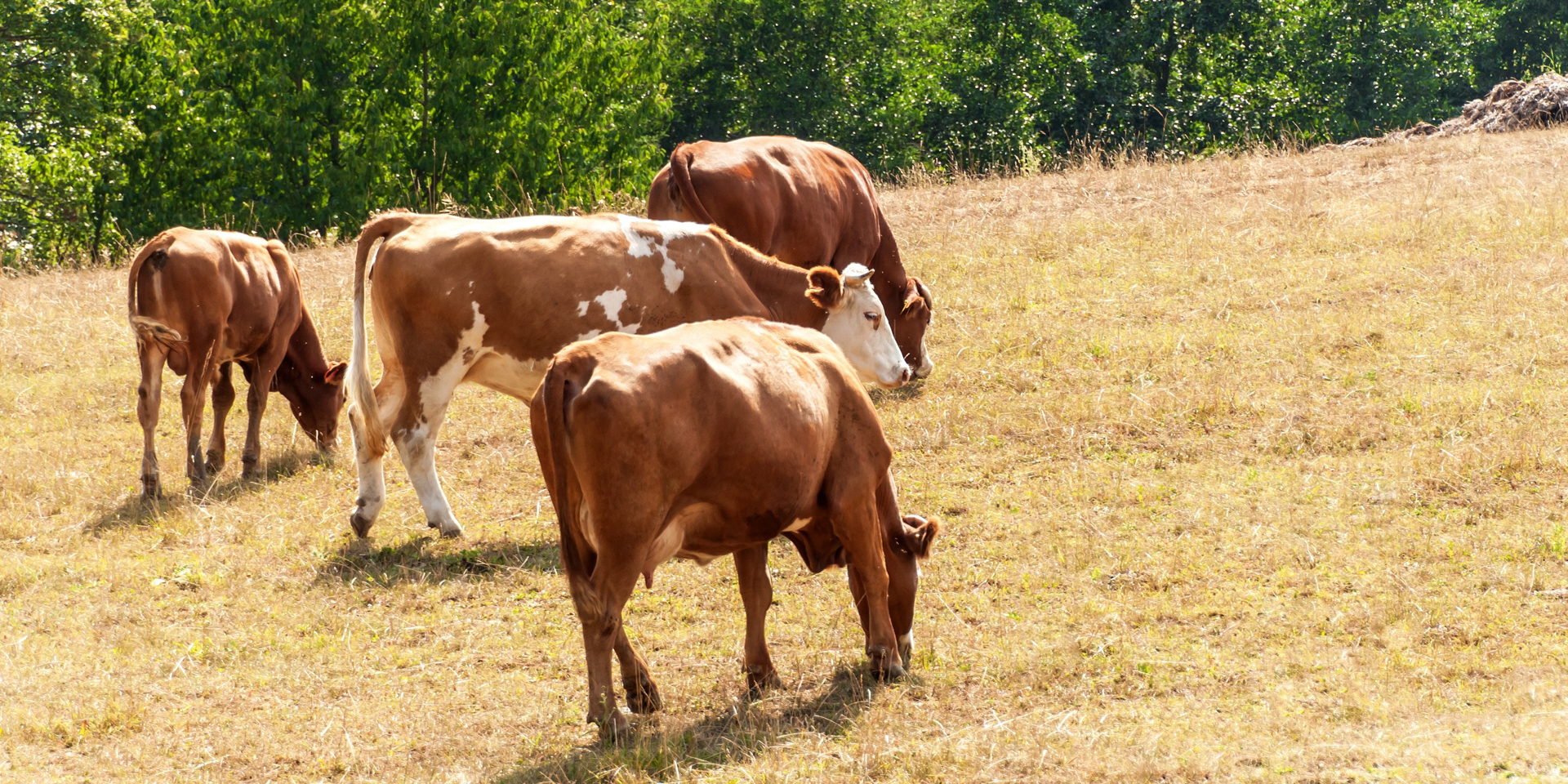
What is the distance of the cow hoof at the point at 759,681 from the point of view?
5914 millimetres

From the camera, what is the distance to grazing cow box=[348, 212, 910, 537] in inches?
317

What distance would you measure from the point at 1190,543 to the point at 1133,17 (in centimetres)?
2533

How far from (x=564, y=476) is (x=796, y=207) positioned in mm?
6823

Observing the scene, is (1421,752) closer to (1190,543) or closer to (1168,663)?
(1168,663)

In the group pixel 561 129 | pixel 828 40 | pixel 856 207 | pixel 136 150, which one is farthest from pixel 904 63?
pixel 856 207

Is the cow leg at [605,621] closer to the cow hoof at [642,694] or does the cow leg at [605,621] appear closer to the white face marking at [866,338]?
the cow hoof at [642,694]

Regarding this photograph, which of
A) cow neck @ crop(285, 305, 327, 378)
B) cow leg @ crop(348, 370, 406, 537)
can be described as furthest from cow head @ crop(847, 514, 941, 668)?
cow neck @ crop(285, 305, 327, 378)

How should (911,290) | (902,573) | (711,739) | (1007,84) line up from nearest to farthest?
(711,739)
(902,573)
(911,290)
(1007,84)

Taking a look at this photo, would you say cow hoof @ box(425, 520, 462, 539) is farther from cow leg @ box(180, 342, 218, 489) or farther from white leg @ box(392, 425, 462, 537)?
cow leg @ box(180, 342, 218, 489)

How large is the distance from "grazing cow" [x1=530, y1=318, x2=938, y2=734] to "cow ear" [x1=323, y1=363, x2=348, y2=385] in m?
5.70

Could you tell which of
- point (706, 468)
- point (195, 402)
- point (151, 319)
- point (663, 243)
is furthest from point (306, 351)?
point (706, 468)

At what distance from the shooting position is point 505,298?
806 cm

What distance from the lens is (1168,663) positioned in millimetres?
5992

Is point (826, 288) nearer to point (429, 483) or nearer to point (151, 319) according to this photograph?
point (429, 483)
